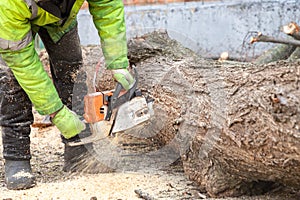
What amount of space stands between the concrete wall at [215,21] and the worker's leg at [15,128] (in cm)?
296

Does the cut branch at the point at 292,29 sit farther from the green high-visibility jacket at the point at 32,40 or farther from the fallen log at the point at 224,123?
the green high-visibility jacket at the point at 32,40

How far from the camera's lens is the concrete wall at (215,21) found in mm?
5680

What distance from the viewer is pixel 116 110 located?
2.94 m

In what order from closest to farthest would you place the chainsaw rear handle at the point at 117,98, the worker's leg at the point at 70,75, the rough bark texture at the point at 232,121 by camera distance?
the rough bark texture at the point at 232,121 < the chainsaw rear handle at the point at 117,98 < the worker's leg at the point at 70,75

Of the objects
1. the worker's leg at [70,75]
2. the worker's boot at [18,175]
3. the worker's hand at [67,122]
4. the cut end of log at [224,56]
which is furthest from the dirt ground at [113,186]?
the cut end of log at [224,56]

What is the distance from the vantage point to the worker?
8.94 feet

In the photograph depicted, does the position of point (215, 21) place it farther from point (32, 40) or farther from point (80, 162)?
point (32, 40)

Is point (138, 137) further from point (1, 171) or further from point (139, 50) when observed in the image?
point (1, 171)

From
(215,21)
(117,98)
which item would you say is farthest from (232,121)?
(215,21)

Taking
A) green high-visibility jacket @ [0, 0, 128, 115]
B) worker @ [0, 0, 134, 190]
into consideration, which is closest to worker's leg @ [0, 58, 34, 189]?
worker @ [0, 0, 134, 190]

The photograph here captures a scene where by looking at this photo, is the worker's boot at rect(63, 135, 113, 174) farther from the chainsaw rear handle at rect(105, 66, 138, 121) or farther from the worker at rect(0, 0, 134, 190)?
the chainsaw rear handle at rect(105, 66, 138, 121)

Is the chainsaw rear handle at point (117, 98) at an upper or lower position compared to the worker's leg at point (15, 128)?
upper

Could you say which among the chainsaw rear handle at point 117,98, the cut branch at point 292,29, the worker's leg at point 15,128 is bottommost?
the worker's leg at point 15,128

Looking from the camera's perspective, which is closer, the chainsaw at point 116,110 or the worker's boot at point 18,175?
the chainsaw at point 116,110
